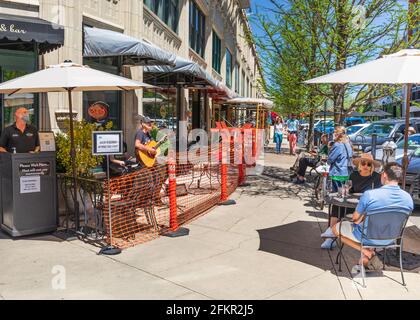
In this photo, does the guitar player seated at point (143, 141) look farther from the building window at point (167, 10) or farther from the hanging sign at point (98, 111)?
the building window at point (167, 10)

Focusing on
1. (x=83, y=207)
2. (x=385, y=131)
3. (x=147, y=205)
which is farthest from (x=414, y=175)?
(x=385, y=131)

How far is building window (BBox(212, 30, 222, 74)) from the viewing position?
28266mm

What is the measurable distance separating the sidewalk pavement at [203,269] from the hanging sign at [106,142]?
1405 mm

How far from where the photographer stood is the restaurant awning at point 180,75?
12414 millimetres

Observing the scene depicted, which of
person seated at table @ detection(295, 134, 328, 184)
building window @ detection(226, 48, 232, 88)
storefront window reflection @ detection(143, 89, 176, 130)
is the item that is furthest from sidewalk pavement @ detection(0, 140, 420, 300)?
building window @ detection(226, 48, 232, 88)

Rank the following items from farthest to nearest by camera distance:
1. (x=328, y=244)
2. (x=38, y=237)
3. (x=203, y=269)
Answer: (x=38, y=237) → (x=328, y=244) → (x=203, y=269)

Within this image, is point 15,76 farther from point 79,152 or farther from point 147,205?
point 147,205

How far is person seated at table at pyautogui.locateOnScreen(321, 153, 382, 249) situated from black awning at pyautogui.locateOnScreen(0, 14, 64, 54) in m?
5.67

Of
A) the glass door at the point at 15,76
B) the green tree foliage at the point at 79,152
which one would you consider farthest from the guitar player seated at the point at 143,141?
the glass door at the point at 15,76

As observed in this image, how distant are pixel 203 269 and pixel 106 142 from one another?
234 centimetres

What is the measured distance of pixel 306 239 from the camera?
7.06 metres

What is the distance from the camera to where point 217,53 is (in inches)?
1169
